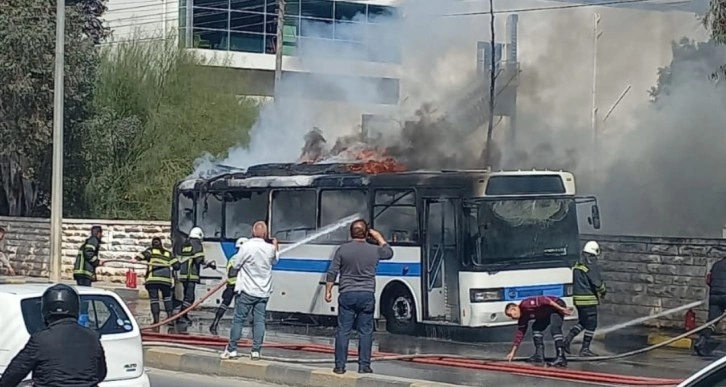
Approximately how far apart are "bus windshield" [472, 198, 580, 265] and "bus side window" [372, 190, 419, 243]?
1.19m

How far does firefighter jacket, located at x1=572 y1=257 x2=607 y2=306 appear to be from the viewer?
15414 mm

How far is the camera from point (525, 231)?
1867 centimetres

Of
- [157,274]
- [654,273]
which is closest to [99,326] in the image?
[157,274]

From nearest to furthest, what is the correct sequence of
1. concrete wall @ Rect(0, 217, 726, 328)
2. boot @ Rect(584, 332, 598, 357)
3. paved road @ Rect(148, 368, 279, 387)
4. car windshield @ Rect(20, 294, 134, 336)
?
1. car windshield @ Rect(20, 294, 134, 336)
2. paved road @ Rect(148, 368, 279, 387)
3. boot @ Rect(584, 332, 598, 357)
4. concrete wall @ Rect(0, 217, 726, 328)

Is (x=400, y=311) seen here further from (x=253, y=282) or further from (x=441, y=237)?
(x=253, y=282)

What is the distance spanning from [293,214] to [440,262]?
330 cm

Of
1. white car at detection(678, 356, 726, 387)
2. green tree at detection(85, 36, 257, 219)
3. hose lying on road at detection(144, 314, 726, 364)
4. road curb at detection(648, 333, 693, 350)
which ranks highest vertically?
green tree at detection(85, 36, 257, 219)

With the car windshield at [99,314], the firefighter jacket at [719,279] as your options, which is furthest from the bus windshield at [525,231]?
the car windshield at [99,314]

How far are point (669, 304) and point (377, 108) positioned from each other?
12.3 m

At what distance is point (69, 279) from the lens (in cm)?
3014

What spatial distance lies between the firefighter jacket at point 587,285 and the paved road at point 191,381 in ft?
13.0

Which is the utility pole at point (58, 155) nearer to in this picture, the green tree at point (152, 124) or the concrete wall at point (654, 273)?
the concrete wall at point (654, 273)

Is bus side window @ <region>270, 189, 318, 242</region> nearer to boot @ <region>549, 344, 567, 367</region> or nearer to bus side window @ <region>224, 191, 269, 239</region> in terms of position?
bus side window @ <region>224, 191, 269, 239</region>

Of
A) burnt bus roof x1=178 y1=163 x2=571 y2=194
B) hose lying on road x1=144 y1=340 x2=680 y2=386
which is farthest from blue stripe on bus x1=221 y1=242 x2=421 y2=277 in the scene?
hose lying on road x1=144 y1=340 x2=680 y2=386
